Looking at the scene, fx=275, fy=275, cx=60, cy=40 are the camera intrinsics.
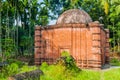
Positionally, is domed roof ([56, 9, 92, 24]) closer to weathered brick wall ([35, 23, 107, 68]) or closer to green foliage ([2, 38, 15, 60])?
weathered brick wall ([35, 23, 107, 68])

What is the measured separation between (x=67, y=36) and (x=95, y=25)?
2.40 metres

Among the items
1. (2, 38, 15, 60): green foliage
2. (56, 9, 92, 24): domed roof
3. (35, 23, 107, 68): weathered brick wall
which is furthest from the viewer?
(2, 38, 15, 60): green foliage

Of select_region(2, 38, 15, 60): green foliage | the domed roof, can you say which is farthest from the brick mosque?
select_region(2, 38, 15, 60): green foliage

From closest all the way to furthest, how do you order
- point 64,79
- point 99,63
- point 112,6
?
point 64,79 < point 99,63 < point 112,6

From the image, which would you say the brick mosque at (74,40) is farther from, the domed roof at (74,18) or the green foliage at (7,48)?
the green foliage at (7,48)

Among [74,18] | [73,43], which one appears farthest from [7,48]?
[74,18]

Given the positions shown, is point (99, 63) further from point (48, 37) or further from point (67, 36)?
point (48, 37)

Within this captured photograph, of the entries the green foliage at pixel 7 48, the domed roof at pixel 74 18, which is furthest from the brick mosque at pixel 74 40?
the green foliage at pixel 7 48

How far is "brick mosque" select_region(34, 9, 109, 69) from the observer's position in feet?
64.3

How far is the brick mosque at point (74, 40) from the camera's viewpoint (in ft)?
64.3

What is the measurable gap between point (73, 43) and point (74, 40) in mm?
237

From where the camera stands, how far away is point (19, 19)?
46312 mm

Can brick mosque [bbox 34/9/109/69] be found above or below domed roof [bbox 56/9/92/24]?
below

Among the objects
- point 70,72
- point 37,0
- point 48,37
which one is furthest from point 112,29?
point 70,72
